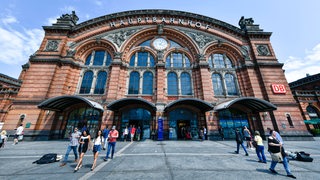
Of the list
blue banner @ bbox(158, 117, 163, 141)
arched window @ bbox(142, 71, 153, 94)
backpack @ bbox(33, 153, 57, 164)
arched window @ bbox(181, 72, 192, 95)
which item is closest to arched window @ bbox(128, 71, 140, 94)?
arched window @ bbox(142, 71, 153, 94)

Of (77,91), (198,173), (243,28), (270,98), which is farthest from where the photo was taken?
(243,28)

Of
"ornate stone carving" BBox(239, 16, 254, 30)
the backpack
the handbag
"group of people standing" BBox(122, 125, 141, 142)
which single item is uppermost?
"ornate stone carving" BBox(239, 16, 254, 30)

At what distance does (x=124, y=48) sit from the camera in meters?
19.3

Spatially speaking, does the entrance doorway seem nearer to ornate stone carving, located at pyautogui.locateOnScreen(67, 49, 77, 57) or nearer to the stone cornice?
the stone cornice

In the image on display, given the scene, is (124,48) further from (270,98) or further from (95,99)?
(270,98)

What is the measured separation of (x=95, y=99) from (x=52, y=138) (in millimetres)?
6344

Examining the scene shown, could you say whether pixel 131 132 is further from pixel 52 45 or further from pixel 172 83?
pixel 52 45

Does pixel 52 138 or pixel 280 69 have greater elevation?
pixel 280 69

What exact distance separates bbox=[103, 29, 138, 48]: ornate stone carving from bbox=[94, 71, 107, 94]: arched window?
5.10 metres

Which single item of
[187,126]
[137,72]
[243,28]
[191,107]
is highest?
[243,28]

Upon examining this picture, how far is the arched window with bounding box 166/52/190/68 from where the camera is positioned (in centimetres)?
1948

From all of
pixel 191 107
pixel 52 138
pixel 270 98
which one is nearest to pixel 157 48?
pixel 191 107

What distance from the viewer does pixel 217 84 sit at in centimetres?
1841

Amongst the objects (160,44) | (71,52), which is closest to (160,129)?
(160,44)
